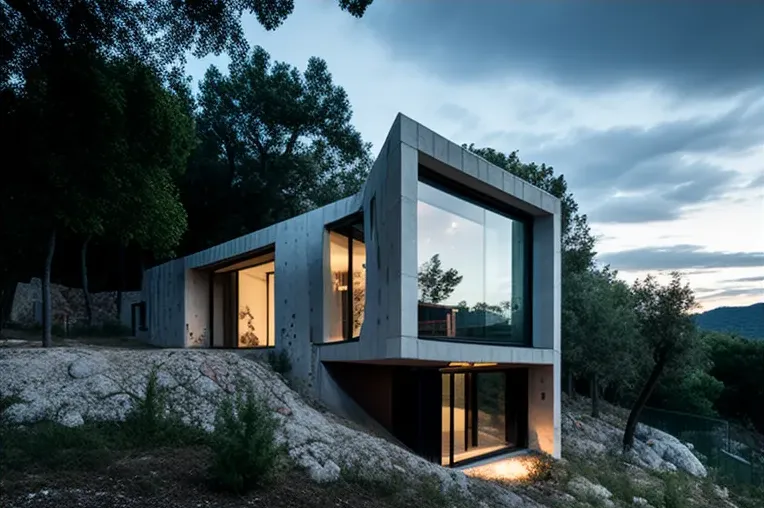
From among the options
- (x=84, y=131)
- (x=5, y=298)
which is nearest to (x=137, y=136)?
(x=84, y=131)

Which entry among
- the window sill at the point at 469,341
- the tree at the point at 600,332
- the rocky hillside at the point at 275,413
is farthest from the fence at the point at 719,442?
the window sill at the point at 469,341

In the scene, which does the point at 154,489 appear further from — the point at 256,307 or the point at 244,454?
the point at 256,307

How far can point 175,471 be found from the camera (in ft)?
18.1

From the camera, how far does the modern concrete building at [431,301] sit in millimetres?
8773

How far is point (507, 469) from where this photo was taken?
35.9 feet

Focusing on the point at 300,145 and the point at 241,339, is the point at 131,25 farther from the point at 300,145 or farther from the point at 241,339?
the point at 300,145

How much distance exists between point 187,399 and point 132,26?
187 inches

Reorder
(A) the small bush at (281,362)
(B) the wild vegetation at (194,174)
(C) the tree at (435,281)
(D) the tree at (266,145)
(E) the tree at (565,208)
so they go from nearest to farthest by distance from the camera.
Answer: (B) the wild vegetation at (194,174)
(C) the tree at (435,281)
(A) the small bush at (281,362)
(E) the tree at (565,208)
(D) the tree at (266,145)

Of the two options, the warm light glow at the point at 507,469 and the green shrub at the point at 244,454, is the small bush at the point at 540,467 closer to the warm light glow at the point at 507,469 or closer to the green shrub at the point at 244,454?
the warm light glow at the point at 507,469

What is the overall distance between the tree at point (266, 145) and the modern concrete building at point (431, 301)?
11806mm

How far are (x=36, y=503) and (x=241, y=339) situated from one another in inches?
562

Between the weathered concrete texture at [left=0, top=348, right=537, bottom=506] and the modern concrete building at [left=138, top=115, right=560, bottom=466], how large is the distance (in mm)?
1527

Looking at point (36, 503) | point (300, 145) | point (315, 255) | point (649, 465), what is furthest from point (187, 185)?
point (36, 503)

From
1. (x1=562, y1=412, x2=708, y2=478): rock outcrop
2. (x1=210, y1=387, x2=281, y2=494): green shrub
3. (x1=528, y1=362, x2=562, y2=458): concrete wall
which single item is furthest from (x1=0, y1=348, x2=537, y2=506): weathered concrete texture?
(x1=562, y1=412, x2=708, y2=478): rock outcrop
